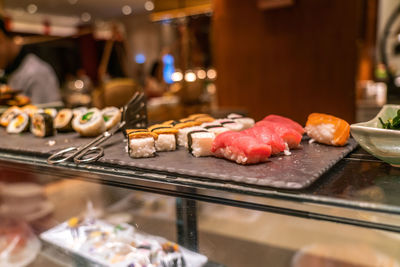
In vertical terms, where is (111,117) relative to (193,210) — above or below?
above

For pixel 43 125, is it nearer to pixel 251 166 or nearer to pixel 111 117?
pixel 111 117

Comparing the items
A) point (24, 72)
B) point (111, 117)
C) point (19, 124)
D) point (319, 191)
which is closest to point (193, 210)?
point (319, 191)

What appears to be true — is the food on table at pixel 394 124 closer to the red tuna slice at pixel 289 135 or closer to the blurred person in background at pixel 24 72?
the red tuna slice at pixel 289 135

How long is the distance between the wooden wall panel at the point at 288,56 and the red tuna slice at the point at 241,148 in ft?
8.45

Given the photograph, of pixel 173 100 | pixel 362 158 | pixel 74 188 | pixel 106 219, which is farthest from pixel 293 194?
pixel 173 100

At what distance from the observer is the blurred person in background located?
3.47 meters

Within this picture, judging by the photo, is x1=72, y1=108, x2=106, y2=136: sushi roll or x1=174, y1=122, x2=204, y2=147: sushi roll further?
x1=72, y1=108, x2=106, y2=136: sushi roll

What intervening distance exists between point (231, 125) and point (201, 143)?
226 mm

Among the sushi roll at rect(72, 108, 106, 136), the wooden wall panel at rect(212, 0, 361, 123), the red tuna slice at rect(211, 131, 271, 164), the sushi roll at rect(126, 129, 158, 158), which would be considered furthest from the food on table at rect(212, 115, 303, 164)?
the wooden wall panel at rect(212, 0, 361, 123)

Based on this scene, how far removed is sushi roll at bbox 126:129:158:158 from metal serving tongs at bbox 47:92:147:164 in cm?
11

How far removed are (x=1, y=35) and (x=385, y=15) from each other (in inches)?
208

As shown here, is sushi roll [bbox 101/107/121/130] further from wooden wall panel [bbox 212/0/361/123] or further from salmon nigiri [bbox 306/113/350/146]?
wooden wall panel [bbox 212/0/361/123]

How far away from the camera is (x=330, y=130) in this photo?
1.05m

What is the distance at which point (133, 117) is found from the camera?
4.38 ft
